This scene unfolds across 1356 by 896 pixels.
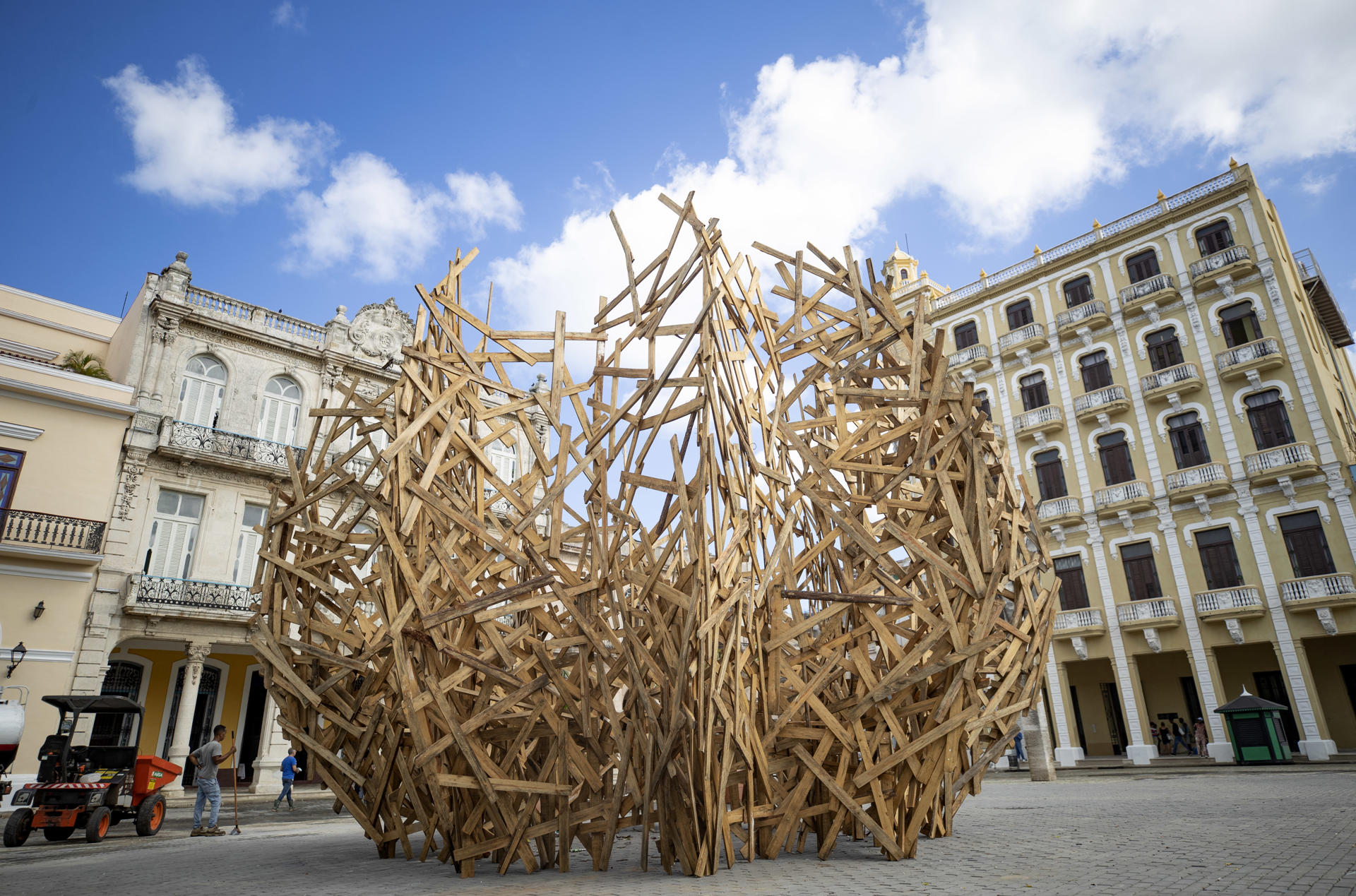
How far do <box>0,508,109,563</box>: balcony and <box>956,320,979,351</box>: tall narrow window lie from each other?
29.1 metres

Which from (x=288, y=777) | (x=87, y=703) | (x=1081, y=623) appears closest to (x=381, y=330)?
(x=288, y=777)

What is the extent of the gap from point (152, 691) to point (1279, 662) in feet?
104

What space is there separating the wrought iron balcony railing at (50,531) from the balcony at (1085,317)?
29.9 m

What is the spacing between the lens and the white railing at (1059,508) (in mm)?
26875

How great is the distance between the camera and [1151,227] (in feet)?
89.1

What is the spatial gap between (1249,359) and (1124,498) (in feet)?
18.4

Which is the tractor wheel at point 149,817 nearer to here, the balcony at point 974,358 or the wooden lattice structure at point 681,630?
the wooden lattice structure at point 681,630

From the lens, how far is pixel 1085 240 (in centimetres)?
2900

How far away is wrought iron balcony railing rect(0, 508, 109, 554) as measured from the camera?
16.8m

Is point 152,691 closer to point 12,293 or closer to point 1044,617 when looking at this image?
point 12,293

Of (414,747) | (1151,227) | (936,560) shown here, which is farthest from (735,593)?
(1151,227)

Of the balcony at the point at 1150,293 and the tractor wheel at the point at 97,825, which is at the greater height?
the balcony at the point at 1150,293

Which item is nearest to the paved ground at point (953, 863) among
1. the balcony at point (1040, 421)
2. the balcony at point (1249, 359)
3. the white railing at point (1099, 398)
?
the balcony at point (1249, 359)

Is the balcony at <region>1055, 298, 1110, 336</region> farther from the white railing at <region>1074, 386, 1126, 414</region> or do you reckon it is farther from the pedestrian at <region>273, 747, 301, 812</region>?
the pedestrian at <region>273, 747, 301, 812</region>
